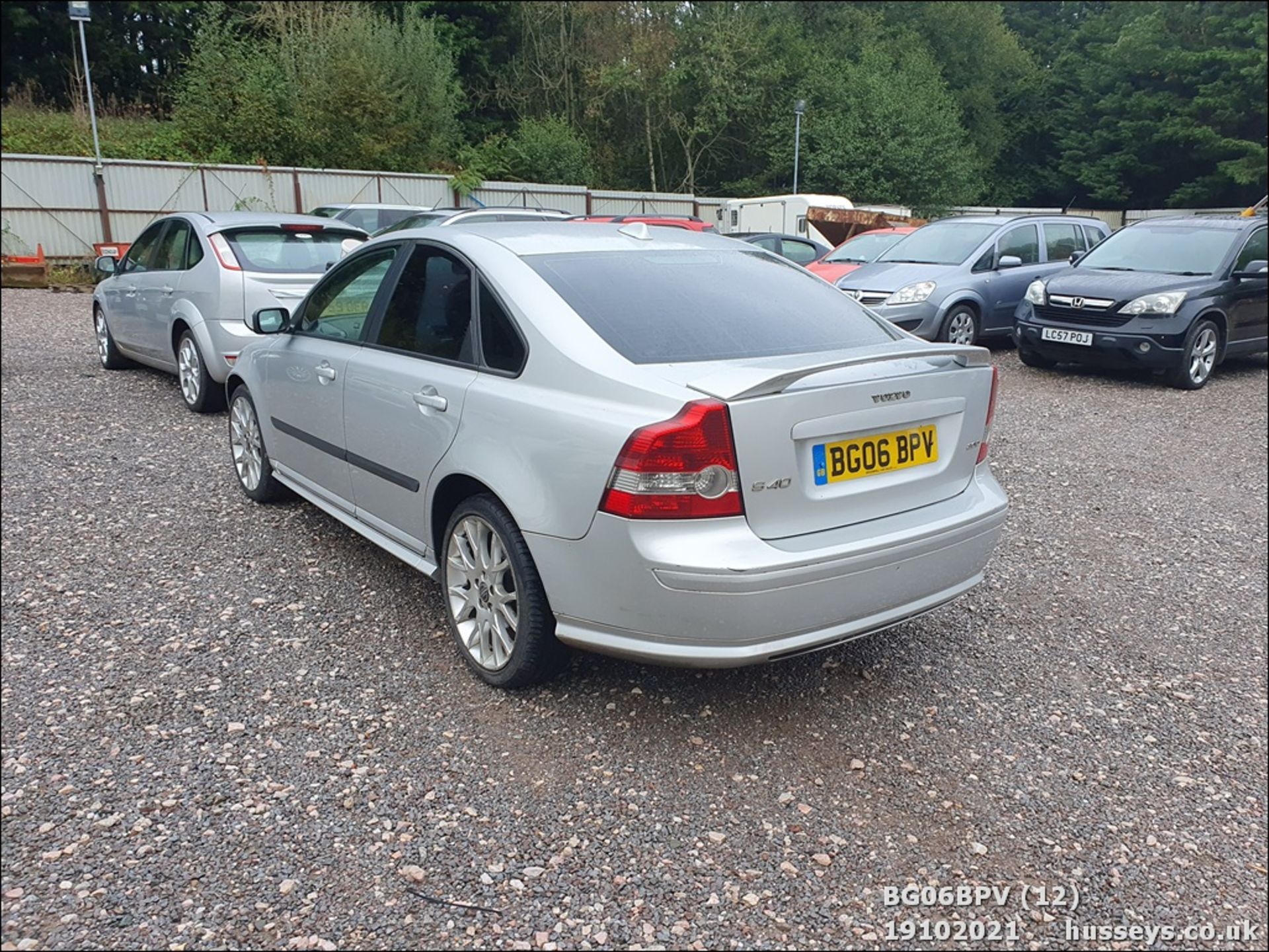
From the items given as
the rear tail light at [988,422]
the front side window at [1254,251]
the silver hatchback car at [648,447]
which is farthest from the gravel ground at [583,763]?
the front side window at [1254,251]

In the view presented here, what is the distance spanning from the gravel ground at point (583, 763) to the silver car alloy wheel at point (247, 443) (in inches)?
16.8

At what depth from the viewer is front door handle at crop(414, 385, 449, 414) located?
3555mm

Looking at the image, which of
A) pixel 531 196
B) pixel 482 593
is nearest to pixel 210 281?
pixel 482 593

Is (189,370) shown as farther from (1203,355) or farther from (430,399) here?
(1203,355)

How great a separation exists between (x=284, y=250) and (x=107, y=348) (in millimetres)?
2921

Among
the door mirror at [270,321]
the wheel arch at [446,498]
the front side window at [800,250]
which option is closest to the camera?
the wheel arch at [446,498]

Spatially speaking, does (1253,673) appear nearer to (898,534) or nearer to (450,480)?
(898,534)

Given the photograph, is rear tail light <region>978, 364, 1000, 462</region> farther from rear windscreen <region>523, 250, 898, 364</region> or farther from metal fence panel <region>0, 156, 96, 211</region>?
metal fence panel <region>0, 156, 96, 211</region>

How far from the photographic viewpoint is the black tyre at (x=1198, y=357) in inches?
374

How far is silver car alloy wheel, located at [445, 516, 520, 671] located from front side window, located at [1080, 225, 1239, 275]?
30.4 feet

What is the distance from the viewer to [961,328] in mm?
10930

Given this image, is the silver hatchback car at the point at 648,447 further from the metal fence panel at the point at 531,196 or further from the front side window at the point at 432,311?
the metal fence panel at the point at 531,196

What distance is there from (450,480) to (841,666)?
63.7 inches

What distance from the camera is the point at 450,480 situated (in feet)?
11.7
